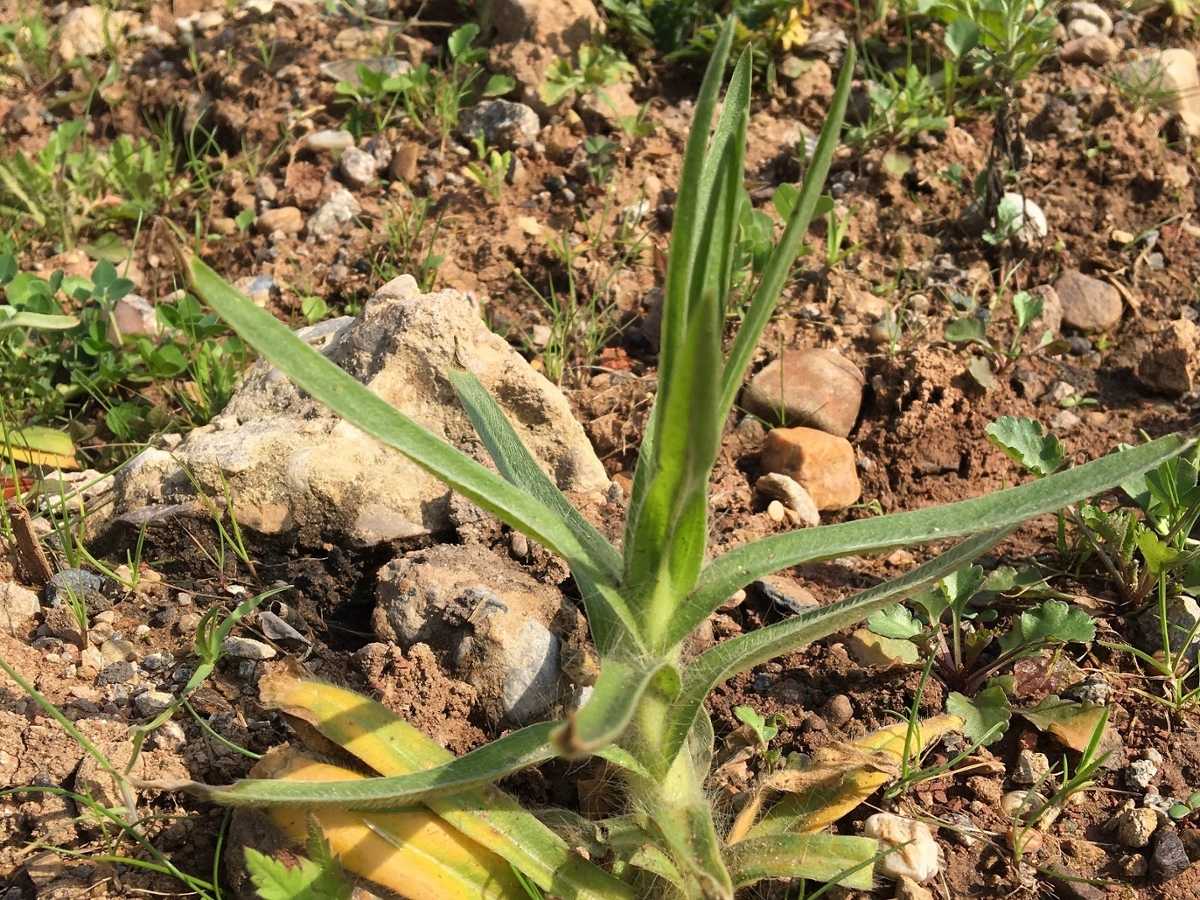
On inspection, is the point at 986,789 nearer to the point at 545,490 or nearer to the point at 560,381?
the point at 545,490

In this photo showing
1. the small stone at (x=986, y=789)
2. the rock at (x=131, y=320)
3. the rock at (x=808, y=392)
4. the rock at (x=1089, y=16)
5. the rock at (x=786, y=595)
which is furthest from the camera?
the rock at (x=1089, y=16)

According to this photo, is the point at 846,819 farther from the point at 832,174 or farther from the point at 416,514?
the point at 832,174

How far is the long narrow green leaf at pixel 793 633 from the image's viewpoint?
5.29 ft

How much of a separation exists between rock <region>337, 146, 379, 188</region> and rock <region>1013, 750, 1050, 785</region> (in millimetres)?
2642

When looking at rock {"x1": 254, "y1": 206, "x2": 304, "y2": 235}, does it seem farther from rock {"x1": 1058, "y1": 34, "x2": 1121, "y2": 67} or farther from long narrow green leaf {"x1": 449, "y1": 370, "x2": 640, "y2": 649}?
rock {"x1": 1058, "y1": 34, "x2": 1121, "y2": 67}

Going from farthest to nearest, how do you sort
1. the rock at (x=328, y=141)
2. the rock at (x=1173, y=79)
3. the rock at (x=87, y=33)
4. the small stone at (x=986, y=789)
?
the rock at (x=87, y=33) → the rock at (x=328, y=141) → the rock at (x=1173, y=79) → the small stone at (x=986, y=789)

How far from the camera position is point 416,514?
2.36m

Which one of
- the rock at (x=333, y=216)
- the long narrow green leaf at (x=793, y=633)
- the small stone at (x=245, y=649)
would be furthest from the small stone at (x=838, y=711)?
the rock at (x=333, y=216)

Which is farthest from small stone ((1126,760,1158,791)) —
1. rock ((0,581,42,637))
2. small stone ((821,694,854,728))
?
rock ((0,581,42,637))

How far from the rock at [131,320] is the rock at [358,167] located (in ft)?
2.55

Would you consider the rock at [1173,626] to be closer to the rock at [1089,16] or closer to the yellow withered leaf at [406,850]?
the yellow withered leaf at [406,850]

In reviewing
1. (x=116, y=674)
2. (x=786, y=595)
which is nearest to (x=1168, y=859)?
(x=786, y=595)

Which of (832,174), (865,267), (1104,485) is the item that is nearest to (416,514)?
(1104,485)

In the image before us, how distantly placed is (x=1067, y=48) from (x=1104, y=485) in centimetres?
288
